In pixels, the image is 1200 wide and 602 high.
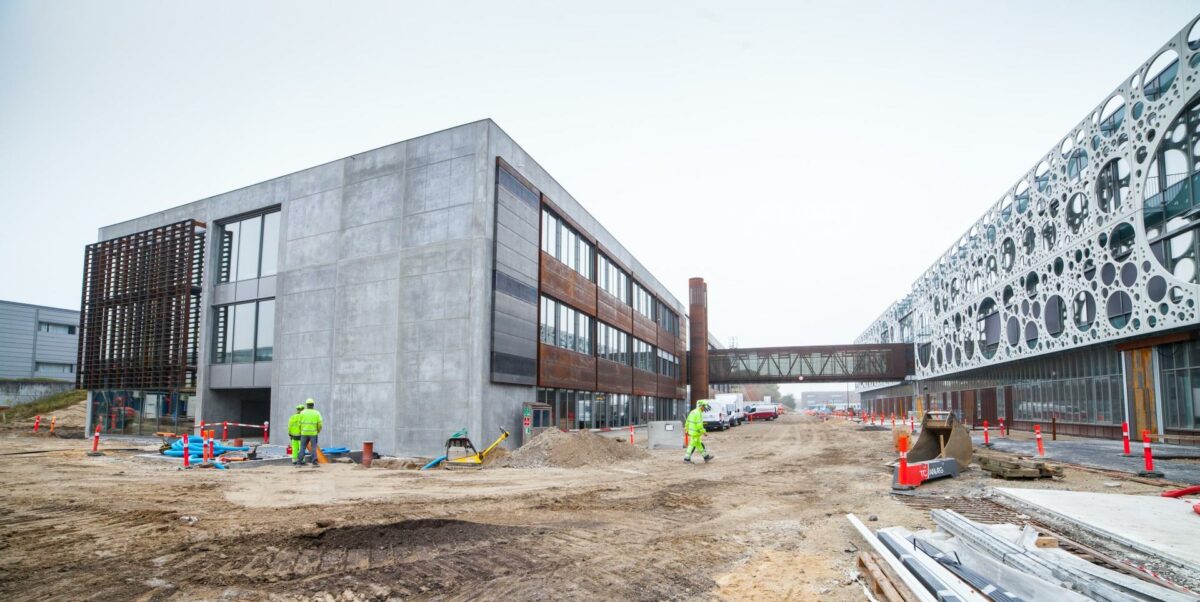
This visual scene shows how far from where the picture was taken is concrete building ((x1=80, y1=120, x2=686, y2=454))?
2250 cm

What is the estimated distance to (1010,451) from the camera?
21.4m

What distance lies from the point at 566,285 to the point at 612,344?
878 cm

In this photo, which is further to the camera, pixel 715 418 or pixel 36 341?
pixel 36 341

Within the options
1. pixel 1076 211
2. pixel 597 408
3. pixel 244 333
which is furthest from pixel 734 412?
pixel 244 333

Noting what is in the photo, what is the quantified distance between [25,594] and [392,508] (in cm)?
477

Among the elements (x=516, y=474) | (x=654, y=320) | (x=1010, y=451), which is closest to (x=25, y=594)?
(x=516, y=474)

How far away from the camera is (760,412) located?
222 feet

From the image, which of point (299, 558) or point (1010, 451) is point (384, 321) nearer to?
point (299, 558)

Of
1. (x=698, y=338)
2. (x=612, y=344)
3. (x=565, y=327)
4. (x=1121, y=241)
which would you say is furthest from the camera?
(x=698, y=338)

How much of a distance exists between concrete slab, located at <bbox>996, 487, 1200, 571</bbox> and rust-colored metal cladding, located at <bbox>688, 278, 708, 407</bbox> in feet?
162

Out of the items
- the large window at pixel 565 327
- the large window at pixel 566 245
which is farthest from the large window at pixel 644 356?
the large window at pixel 566 245

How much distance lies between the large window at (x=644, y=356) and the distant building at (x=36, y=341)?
44.1 metres

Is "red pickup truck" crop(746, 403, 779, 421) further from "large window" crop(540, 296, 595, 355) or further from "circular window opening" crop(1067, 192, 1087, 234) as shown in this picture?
"circular window opening" crop(1067, 192, 1087, 234)

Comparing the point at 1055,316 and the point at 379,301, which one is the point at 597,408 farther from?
the point at 1055,316
